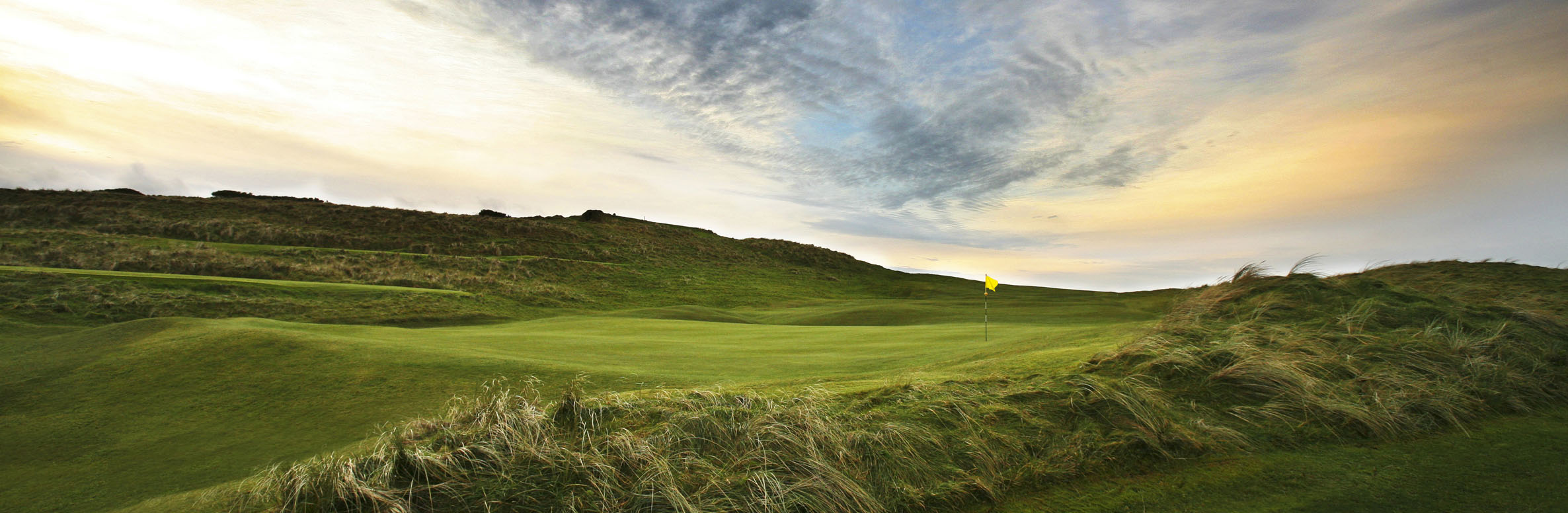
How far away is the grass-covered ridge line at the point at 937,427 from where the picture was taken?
178 inches

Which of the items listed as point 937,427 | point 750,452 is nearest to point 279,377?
point 750,452

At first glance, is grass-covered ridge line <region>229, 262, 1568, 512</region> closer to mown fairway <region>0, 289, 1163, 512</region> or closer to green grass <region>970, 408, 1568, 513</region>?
green grass <region>970, 408, 1568, 513</region>

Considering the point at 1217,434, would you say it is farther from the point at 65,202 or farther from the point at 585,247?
the point at 65,202

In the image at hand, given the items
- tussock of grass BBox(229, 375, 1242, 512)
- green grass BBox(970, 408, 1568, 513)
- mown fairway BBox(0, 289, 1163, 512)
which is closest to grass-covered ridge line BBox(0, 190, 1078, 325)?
mown fairway BBox(0, 289, 1163, 512)

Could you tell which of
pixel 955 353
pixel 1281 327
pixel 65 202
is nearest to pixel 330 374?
pixel 955 353

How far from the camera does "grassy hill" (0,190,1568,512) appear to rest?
4.76 m

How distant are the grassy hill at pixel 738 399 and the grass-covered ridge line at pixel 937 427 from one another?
3 centimetres

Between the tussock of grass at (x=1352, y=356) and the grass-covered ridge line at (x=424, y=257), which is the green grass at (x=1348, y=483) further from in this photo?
the grass-covered ridge line at (x=424, y=257)

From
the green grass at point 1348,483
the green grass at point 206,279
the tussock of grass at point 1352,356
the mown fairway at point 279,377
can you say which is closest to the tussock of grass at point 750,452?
the green grass at point 1348,483

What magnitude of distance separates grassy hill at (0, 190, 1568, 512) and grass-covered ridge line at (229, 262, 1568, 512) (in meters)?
0.03

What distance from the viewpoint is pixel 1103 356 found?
712 centimetres

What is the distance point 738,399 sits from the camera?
6.11 meters

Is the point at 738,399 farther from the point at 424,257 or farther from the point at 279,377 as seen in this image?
the point at 424,257

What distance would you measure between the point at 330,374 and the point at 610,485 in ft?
27.3
